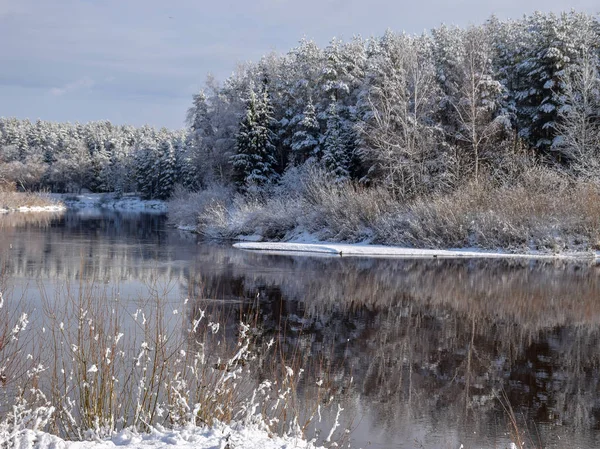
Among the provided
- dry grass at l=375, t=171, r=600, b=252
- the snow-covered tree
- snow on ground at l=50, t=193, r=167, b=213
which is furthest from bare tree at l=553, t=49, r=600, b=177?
snow on ground at l=50, t=193, r=167, b=213

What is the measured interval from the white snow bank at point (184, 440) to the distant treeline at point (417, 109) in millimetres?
29972

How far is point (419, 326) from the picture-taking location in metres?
12.9

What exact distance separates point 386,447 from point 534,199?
24.4m

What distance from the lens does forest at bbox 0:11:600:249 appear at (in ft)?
97.1

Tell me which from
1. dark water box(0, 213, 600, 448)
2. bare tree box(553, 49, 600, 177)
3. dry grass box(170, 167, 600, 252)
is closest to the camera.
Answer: dark water box(0, 213, 600, 448)

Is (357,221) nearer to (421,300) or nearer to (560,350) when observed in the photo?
(421,300)

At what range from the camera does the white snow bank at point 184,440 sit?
4336 millimetres

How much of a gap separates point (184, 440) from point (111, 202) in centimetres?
8535

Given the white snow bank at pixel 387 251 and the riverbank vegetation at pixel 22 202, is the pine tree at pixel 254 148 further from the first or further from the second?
the riverbank vegetation at pixel 22 202

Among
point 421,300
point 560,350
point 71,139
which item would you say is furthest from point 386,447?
point 71,139

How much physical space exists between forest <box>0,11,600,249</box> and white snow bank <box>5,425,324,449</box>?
82.7 ft

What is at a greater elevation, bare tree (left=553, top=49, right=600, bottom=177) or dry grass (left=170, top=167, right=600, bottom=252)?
bare tree (left=553, top=49, right=600, bottom=177)

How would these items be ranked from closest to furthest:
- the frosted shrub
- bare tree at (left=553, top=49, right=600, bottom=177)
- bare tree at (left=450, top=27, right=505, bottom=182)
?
bare tree at (left=553, top=49, right=600, bottom=177), bare tree at (left=450, top=27, right=505, bottom=182), the frosted shrub

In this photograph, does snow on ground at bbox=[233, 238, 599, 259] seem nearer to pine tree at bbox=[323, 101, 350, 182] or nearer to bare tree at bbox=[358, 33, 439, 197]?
bare tree at bbox=[358, 33, 439, 197]
